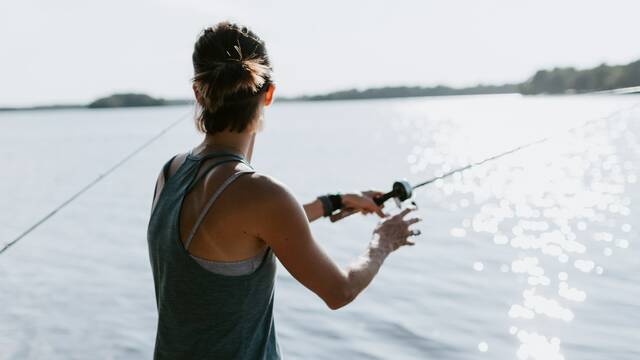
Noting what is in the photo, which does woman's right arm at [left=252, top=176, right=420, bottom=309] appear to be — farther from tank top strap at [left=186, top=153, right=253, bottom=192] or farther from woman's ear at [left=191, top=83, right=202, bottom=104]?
woman's ear at [left=191, top=83, right=202, bottom=104]

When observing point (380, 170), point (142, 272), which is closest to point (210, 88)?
point (142, 272)

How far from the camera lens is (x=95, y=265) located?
13047mm

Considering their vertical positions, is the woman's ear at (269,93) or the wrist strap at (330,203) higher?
the woman's ear at (269,93)

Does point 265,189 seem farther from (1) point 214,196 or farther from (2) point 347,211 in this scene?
(2) point 347,211

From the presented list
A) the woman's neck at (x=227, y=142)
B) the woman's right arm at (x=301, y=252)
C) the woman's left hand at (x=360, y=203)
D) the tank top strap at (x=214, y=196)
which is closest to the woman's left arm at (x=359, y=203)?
the woman's left hand at (x=360, y=203)

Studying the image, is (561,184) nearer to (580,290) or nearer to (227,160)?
(580,290)

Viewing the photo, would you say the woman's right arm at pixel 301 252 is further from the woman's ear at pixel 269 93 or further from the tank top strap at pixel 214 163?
the woman's ear at pixel 269 93

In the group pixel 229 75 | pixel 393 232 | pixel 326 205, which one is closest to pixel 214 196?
pixel 229 75

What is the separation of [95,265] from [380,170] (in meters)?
20.4

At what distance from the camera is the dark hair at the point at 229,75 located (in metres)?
2.06

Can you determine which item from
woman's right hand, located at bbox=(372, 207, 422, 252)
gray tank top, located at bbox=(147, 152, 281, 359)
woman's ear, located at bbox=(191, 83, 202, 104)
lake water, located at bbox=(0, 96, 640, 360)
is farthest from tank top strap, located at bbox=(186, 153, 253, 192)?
lake water, located at bbox=(0, 96, 640, 360)

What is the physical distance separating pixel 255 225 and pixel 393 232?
789mm

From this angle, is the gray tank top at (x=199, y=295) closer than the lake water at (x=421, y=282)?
Yes

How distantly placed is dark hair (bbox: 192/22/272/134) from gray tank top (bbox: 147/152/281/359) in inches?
5.6
